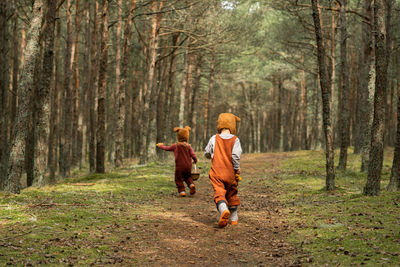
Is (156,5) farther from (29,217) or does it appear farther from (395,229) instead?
(395,229)

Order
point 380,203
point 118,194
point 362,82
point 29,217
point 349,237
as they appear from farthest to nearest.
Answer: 1. point 362,82
2. point 118,194
3. point 380,203
4. point 29,217
5. point 349,237

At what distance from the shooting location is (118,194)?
33.2ft

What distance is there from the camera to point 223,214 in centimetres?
648

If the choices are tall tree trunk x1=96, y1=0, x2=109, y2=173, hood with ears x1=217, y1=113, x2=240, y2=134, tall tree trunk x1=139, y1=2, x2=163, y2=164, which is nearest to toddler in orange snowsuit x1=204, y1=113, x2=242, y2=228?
hood with ears x1=217, y1=113, x2=240, y2=134

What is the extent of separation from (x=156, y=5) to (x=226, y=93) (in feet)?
76.8

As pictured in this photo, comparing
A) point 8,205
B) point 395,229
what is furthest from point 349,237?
point 8,205

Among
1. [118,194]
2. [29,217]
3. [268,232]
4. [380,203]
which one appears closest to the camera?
[29,217]

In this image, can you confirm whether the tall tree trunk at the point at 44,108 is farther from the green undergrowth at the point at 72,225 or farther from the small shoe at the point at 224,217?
the small shoe at the point at 224,217

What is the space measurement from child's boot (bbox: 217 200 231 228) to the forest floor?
156 millimetres

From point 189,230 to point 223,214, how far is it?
0.68 meters

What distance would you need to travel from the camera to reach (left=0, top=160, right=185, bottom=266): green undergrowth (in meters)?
4.69

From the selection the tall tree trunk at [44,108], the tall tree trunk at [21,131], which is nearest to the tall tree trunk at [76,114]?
the tall tree trunk at [44,108]

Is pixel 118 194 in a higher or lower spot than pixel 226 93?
lower

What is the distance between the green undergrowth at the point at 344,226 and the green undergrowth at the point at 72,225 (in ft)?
8.52
